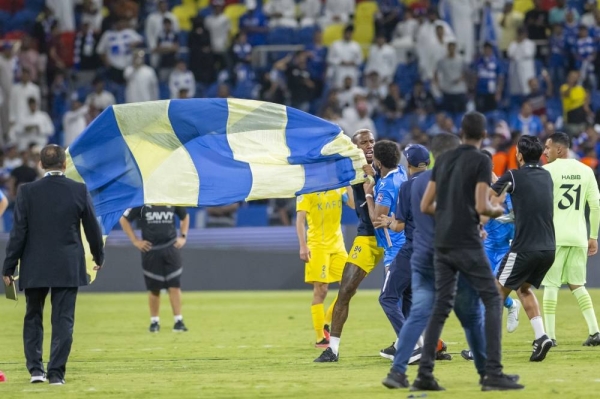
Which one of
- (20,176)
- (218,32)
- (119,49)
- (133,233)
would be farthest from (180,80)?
(133,233)

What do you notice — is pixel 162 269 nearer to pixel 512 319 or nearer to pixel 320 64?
pixel 512 319

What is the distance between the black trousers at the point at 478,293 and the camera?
8961mm

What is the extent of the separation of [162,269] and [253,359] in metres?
4.74

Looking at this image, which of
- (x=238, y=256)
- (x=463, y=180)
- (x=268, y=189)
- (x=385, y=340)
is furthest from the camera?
(x=238, y=256)

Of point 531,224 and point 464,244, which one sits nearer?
point 464,244

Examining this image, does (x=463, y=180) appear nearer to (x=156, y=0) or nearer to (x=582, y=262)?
(x=582, y=262)

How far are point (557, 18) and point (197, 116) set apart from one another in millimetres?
17428

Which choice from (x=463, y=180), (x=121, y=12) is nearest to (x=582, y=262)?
(x=463, y=180)

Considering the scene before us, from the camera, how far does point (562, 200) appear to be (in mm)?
12844

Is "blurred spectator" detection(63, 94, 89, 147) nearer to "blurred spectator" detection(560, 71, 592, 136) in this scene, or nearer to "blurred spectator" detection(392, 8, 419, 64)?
"blurred spectator" detection(392, 8, 419, 64)

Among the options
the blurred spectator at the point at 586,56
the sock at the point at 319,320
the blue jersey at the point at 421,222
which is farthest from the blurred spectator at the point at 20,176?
the blue jersey at the point at 421,222

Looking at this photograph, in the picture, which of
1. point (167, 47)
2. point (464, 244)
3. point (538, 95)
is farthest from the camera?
point (167, 47)

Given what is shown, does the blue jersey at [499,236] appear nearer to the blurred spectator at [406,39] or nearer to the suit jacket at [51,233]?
the suit jacket at [51,233]

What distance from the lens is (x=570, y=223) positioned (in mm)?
12836
